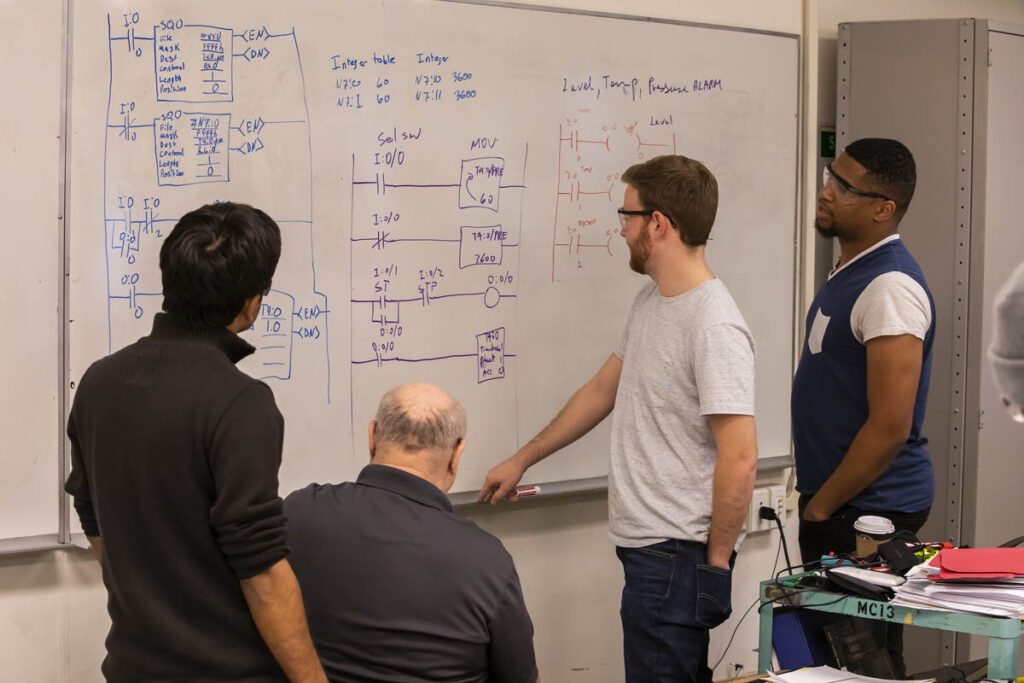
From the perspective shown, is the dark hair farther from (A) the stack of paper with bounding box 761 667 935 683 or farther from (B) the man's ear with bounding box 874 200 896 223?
(A) the stack of paper with bounding box 761 667 935 683

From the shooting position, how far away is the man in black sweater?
4.48ft

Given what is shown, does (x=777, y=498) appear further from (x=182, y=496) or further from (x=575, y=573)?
(x=182, y=496)

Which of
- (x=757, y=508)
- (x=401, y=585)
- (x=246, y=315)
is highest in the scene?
(x=246, y=315)

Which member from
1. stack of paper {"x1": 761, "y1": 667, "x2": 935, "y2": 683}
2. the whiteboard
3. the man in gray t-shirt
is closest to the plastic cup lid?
the man in gray t-shirt

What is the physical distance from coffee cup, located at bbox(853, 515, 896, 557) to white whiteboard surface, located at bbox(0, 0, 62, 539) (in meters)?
1.71

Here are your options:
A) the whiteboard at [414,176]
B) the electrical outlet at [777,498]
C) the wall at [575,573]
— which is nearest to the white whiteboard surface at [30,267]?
the whiteboard at [414,176]

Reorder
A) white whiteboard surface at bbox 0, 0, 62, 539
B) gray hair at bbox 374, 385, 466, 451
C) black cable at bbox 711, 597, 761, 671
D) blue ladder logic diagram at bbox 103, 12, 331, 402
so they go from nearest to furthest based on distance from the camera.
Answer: gray hair at bbox 374, 385, 466, 451, white whiteboard surface at bbox 0, 0, 62, 539, blue ladder logic diagram at bbox 103, 12, 331, 402, black cable at bbox 711, 597, 761, 671

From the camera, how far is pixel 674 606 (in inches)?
82.2

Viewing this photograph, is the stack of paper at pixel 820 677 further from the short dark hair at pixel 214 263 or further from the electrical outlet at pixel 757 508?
the electrical outlet at pixel 757 508

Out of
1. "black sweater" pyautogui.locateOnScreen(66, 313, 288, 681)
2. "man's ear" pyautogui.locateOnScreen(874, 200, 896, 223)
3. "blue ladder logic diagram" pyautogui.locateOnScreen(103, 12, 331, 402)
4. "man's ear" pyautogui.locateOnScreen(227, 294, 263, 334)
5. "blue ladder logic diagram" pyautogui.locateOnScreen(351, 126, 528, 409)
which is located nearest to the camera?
"black sweater" pyautogui.locateOnScreen(66, 313, 288, 681)

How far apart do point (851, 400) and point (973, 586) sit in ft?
1.91

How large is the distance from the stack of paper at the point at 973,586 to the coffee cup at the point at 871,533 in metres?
0.18

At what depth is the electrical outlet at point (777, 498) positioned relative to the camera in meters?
3.27

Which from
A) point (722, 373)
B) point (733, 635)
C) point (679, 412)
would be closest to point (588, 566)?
point (733, 635)
